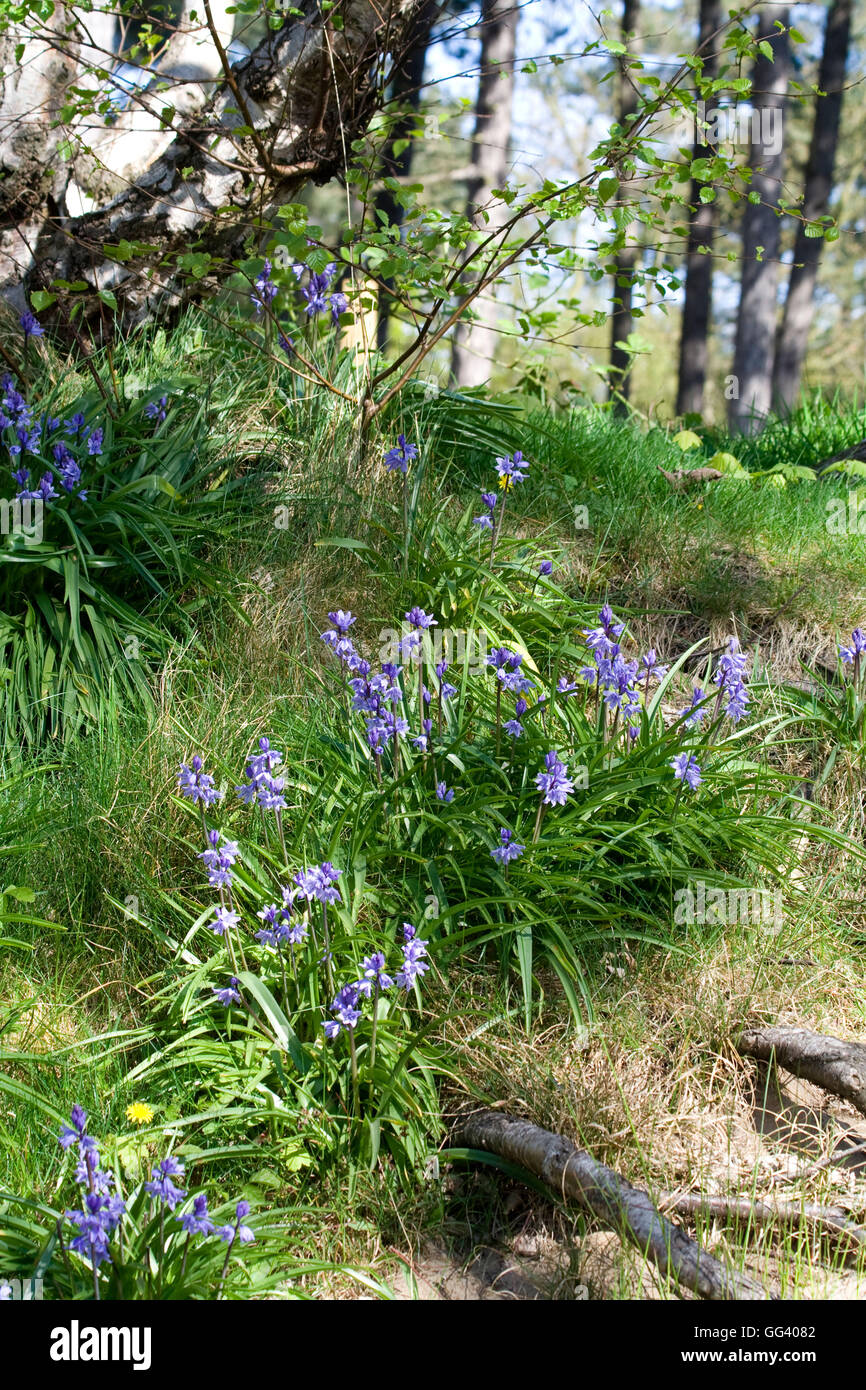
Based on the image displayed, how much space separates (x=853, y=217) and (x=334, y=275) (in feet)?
93.3

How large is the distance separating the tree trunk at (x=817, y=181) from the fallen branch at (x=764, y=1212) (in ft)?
41.2

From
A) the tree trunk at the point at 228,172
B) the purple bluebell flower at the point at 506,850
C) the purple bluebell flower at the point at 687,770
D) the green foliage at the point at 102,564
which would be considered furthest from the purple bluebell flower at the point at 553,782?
the tree trunk at the point at 228,172

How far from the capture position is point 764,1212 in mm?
2568

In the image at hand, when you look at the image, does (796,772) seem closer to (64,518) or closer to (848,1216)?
(848,1216)

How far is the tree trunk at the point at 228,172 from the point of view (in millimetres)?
5168

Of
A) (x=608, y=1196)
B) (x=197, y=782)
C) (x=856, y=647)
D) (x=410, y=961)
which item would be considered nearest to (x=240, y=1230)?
(x=410, y=961)

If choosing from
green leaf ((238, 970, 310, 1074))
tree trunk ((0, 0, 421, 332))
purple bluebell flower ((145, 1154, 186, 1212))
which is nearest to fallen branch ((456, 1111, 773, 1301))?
green leaf ((238, 970, 310, 1074))

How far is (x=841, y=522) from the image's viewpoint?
17.4 feet

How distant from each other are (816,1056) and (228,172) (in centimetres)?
493

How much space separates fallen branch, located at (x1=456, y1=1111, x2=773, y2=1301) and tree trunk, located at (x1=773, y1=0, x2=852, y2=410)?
41.3 feet

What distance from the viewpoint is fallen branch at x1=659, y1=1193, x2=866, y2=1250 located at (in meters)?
2.54

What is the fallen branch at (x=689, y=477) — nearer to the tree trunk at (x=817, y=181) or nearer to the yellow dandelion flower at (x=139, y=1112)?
the yellow dandelion flower at (x=139, y=1112)

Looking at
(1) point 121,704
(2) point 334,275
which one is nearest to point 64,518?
(1) point 121,704

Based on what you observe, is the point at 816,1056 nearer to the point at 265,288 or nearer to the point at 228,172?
the point at 265,288
